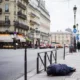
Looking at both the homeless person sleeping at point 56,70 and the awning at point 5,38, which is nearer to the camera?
the homeless person sleeping at point 56,70

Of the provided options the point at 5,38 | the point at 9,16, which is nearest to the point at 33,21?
the point at 9,16

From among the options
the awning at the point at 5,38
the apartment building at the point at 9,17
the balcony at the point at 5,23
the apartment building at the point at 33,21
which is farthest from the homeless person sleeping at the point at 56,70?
the apartment building at the point at 33,21

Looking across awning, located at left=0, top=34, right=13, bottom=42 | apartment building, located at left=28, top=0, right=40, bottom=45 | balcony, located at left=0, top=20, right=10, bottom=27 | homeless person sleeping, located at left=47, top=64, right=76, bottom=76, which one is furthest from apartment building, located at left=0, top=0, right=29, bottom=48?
homeless person sleeping, located at left=47, top=64, right=76, bottom=76

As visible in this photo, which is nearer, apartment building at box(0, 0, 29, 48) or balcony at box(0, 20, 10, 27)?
balcony at box(0, 20, 10, 27)

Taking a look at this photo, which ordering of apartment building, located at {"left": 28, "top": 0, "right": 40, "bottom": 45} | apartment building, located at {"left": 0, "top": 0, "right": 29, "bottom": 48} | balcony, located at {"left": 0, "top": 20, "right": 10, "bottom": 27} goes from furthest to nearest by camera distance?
apartment building, located at {"left": 28, "top": 0, "right": 40, "bottom": 45} < apartment building, located at {"left": 0, "top": 0, "right": 29, "bottom": 48} < balcony, located at {"left": 0, "top": 20, "right": 10, "bottom": 27}

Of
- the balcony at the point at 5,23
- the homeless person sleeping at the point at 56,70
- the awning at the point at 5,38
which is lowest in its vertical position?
the homeless person sleeping at the point at 56,70

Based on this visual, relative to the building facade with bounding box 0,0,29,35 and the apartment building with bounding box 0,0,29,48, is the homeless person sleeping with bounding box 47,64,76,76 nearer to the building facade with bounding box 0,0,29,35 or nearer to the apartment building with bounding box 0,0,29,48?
the apartment building with bounding box 0,0,29,48

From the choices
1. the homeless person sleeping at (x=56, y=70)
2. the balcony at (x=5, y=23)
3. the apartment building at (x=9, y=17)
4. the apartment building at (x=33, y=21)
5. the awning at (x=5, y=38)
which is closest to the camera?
the homeless person sleeping at (x=56, y=70)

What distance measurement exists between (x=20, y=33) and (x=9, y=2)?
1067 centimetres

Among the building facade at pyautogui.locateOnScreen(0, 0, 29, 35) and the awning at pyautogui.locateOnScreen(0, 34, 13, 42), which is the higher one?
the building facade at pyautogui.locateOnScreen(0, 0, 29, 35)

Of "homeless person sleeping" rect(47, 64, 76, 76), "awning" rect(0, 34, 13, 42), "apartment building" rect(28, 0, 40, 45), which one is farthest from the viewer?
"apartment building" rect(28, 0, 40, 45)

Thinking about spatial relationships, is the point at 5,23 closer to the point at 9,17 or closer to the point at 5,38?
the point at 9,17

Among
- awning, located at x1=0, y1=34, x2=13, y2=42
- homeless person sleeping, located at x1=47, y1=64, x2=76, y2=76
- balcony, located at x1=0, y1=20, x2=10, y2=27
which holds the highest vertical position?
balcony, located at x1=0, y1=20, x2=10, y2=27

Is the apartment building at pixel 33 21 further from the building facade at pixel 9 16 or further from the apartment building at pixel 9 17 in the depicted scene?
the apartment building at pixel 9 17
